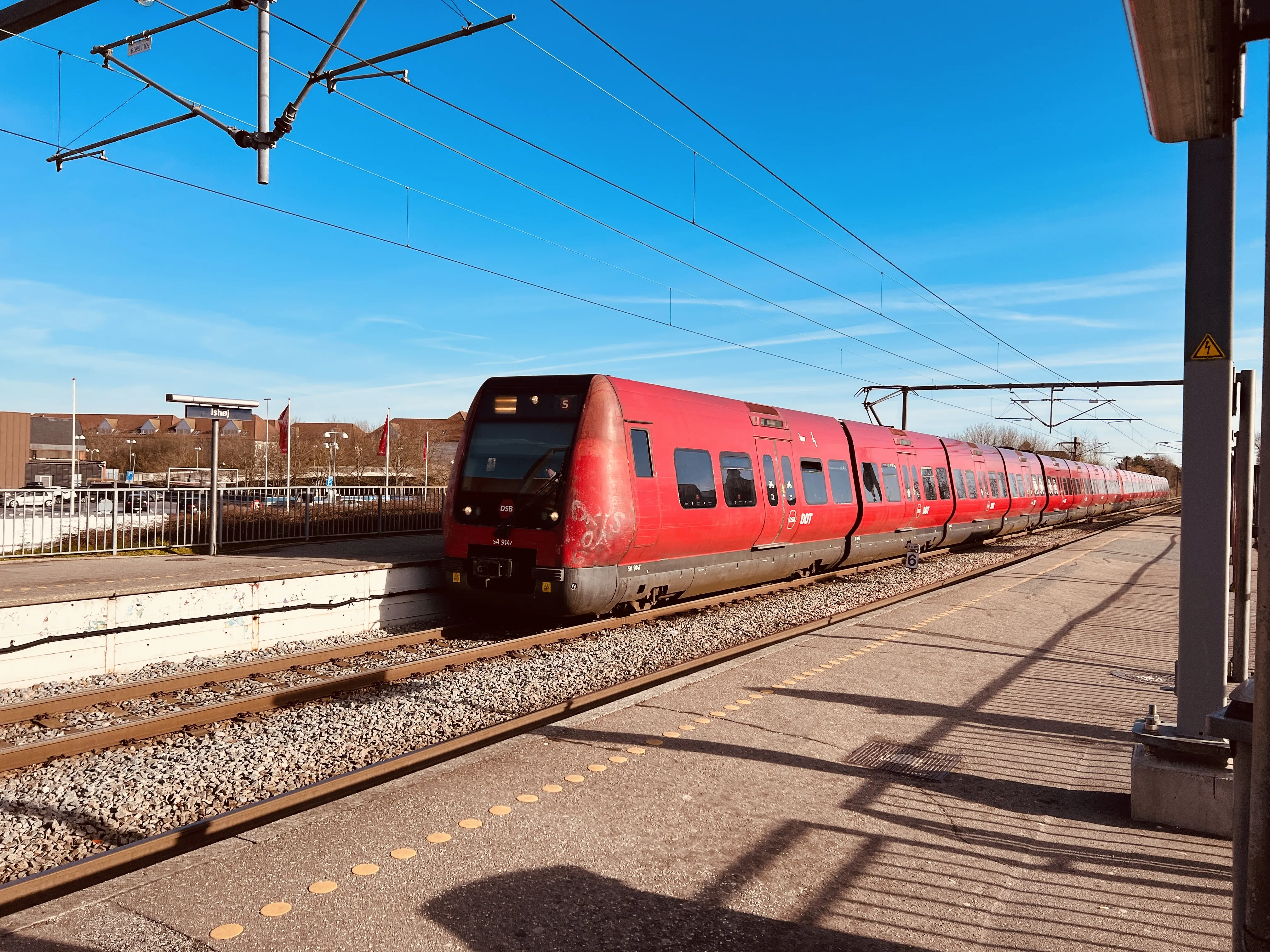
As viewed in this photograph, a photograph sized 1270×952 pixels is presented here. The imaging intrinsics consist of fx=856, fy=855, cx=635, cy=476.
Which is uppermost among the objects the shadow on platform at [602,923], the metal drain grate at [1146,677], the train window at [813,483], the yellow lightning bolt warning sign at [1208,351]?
the yellow lightning bolt warning sign at [1208,351]

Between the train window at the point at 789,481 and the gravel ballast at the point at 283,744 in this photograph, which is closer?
the gravel ballast at the point at 283,744

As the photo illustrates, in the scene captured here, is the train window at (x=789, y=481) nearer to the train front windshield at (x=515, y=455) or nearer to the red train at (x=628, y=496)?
the red train at (x=628, y=496)

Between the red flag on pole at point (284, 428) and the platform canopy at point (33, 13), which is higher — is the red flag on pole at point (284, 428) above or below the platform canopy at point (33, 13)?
below

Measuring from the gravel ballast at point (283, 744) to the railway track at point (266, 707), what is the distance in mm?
128

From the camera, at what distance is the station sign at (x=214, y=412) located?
44.6 ft

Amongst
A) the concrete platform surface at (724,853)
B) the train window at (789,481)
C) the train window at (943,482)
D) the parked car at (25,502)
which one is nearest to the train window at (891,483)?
the train window at (943,482)

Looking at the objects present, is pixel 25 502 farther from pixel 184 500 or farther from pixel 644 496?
pixel 644 496

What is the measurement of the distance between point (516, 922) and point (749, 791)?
1.85 metres

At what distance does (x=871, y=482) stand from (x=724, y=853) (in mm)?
14046

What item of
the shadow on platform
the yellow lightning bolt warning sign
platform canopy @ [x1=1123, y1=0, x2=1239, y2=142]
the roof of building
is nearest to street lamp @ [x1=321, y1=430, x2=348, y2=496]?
the roof of building

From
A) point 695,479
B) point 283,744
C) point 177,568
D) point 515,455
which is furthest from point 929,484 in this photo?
point 283,744

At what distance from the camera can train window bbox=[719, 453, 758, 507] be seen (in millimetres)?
12109

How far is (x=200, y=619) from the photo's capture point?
9.27 metres

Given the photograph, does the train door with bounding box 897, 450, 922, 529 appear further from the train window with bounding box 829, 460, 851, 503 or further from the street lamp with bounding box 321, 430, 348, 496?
the street lamp with bounding box 321, 430, 348, 496
